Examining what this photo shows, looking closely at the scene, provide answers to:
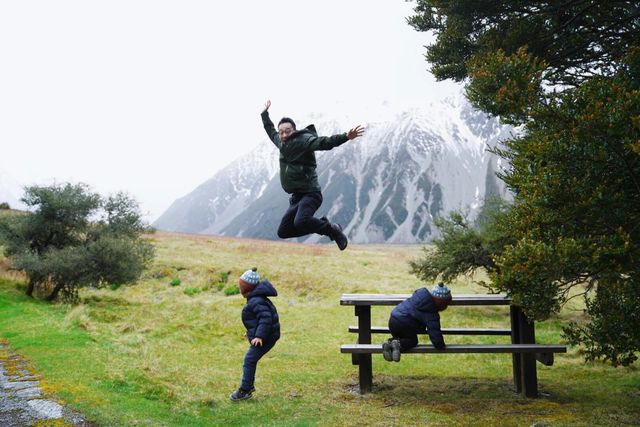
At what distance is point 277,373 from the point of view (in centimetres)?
1127

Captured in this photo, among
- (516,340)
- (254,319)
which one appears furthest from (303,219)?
(516,340)

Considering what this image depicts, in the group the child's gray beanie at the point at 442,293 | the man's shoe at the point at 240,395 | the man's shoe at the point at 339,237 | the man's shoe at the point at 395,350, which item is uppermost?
the man's shoe at the point at 339,237

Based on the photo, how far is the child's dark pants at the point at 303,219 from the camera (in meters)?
6.92

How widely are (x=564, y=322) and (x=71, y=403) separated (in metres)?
17.0

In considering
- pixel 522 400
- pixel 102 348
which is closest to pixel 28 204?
pixel 102 348

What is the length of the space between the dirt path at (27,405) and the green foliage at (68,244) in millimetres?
14289

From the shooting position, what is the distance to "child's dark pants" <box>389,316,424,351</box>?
8.69 meters

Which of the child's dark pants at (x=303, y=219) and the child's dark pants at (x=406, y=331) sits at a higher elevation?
the child's dark pants at (x=303, y=219)

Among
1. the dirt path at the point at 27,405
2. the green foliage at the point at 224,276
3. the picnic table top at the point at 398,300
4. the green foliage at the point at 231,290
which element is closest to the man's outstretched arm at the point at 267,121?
the picnic table top at the point at 398,300

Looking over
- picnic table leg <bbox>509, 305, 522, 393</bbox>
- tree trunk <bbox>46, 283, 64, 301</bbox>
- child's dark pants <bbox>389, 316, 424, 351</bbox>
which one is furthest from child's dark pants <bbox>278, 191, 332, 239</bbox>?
tree trunk <bbox>46, 283, 64, 301</bbox>

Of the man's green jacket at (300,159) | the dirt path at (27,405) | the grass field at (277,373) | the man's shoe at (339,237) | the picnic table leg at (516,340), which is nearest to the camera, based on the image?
the dirt path at (27,405)

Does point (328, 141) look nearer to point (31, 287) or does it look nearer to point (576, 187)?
point (576, 187)

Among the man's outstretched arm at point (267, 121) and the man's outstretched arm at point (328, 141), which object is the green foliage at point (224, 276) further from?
the man's outstretched arm at point (328, 141)

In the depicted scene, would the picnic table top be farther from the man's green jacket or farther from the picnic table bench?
the man's green jacket
